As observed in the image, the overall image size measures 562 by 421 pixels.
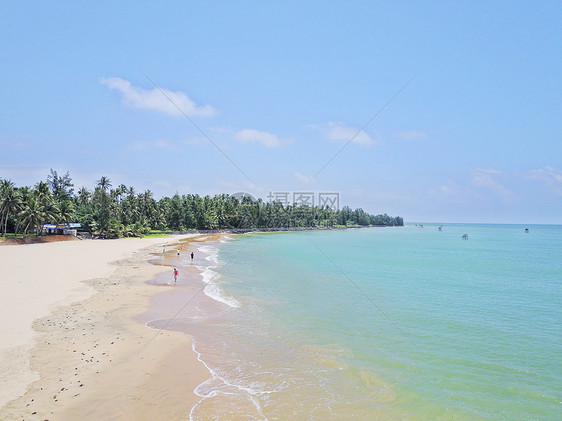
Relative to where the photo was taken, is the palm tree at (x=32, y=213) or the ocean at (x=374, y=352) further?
the palm tree at (x=32, y=213)

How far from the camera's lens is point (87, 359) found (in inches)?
446

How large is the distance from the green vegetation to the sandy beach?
128 ft

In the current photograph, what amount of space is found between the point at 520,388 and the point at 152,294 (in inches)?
773

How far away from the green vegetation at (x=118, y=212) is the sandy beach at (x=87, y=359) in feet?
128

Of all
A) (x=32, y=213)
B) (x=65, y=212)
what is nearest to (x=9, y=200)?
(x=32, y=213)

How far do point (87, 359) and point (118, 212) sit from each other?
71.2 m

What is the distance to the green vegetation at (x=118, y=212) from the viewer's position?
53.2 metres

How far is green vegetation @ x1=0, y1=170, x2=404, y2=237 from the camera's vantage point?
175 feet

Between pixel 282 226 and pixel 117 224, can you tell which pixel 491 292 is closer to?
pixel 117 224

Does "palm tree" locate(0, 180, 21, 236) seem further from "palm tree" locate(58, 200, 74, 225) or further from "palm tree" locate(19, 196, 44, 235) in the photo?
"palm tree" locate(58, 200, 74, 225)

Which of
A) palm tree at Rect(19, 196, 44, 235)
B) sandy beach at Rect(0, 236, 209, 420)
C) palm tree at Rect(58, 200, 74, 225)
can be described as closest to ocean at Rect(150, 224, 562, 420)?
sandy beach at Rect(0, 236, 209, 420)

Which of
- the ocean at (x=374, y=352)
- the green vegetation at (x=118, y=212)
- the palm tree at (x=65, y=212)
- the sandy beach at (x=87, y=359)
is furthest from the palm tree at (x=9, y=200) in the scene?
the ocean at (x=374, y=352)

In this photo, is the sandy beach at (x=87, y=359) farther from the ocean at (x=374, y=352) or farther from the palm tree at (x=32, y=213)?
the palm tree at (x=32, y=213)

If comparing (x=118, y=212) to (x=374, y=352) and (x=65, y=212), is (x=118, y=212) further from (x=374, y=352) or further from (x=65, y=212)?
(x=374, y=352)
